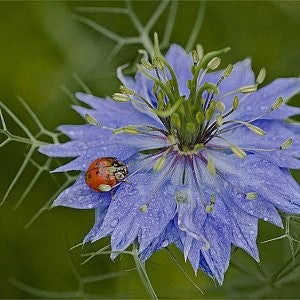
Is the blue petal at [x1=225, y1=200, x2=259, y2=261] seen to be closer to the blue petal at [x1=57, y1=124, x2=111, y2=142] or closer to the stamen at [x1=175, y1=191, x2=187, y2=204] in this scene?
the stamen at [x1=175, y1=191, x2=187, y2=204]

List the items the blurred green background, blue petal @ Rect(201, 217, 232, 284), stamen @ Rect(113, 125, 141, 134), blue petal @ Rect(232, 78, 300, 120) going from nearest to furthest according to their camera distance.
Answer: blue petal @ Rect(201, 217, 232, 284) → stamen @ Rect(113, 125, 141, 134) → blue petal @ Rect(232, 78, 300, 120) → the blurred green background

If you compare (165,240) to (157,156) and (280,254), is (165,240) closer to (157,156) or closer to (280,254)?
(157,156)

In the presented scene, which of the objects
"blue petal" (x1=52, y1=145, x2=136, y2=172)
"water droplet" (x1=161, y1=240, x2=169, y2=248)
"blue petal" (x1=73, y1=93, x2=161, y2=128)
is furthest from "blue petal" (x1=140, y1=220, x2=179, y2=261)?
"blue petal" (x1=73, y1=93, x2=161, y2=128)

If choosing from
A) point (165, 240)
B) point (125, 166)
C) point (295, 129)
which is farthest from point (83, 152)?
point (295, 129)

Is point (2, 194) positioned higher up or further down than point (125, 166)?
higher up

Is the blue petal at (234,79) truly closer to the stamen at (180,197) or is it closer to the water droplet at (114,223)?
the stamen at (180,197)

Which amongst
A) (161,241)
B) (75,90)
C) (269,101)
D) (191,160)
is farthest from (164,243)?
(75,90)
